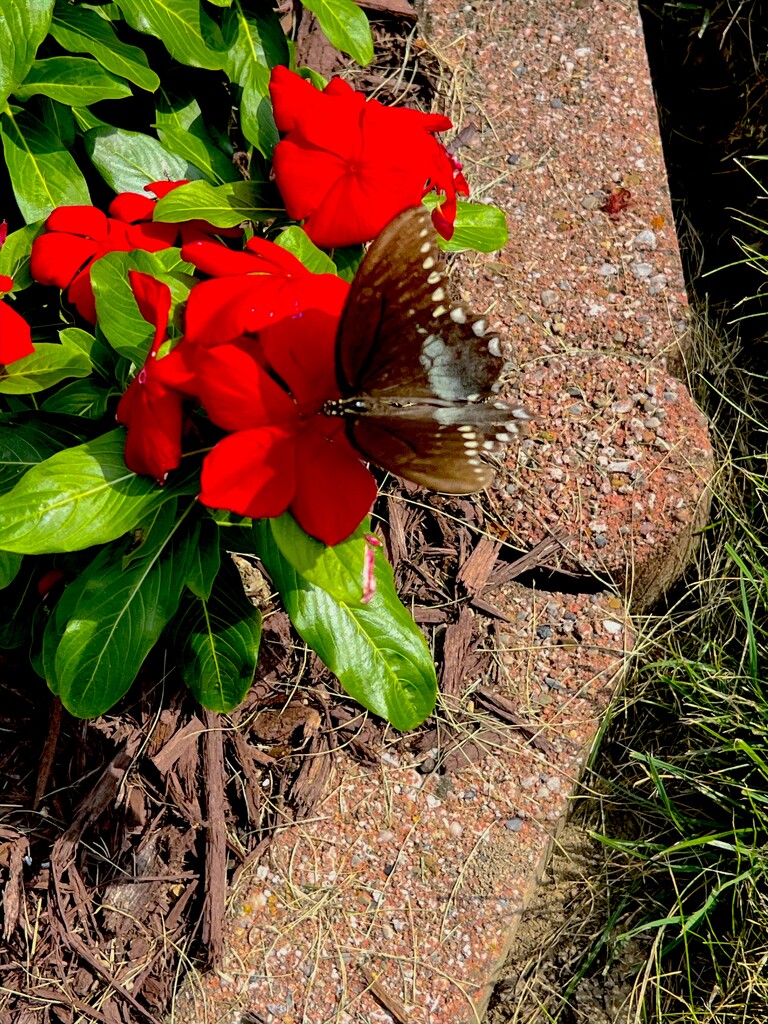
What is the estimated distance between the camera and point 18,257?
1528mm

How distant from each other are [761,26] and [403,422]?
7.78 feet

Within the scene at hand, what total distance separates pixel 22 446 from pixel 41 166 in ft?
1.75

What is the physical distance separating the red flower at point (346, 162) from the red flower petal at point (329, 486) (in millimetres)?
372

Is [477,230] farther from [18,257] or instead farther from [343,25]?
[18,257]

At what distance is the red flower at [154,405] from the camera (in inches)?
42.6

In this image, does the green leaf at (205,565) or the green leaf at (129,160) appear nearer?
A: the green leaf at (205,565)

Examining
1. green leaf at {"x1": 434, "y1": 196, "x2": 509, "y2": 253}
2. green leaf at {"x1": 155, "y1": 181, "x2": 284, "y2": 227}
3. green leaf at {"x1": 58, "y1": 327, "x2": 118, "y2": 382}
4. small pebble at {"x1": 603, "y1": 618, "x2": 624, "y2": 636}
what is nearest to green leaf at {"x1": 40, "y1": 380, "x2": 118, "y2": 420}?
green leaf at {"x1": 58, "y1": 327, "x2": 118, "y2": 382}

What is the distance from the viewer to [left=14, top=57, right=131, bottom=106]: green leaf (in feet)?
5.21

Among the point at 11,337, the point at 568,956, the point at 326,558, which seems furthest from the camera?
the point at 568,956

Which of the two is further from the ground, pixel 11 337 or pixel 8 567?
pixel 11 337

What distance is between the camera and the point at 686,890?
2109 mm

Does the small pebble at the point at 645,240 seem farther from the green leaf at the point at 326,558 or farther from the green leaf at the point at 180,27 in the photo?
the green leaf at the point at 326,558

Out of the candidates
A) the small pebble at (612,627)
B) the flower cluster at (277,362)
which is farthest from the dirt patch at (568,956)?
the flower cluster at (277,362)

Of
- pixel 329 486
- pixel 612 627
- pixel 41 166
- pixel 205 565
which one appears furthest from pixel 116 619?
pixel 612 627
